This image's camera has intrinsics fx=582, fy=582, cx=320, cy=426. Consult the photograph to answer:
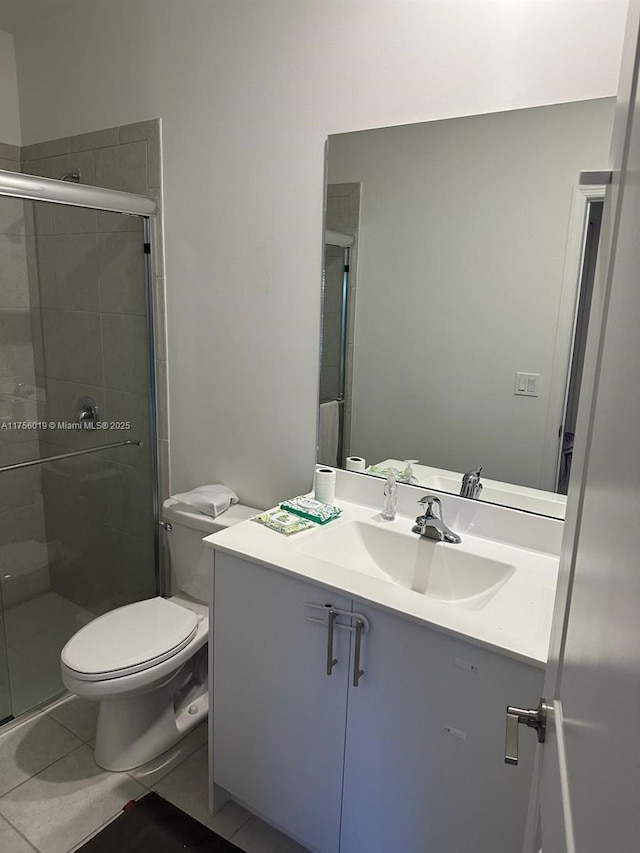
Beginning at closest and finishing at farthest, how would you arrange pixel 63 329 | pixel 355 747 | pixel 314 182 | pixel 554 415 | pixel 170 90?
pixel 355 747, pixel 554 415, pixel 314 182, pixel 170 90, pixel 63 329

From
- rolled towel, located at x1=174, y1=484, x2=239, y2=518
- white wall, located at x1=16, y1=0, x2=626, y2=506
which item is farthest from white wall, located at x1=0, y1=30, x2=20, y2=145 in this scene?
rolled towel, located at x1=174, y1=484, x2=239, y2=518

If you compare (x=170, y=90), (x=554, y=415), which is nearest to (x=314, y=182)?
(x=170, y=90)

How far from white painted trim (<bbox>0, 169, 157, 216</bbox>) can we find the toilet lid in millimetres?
1389

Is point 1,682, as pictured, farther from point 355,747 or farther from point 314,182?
point 314,182

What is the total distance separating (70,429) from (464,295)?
1662mm

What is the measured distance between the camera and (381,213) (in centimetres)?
168

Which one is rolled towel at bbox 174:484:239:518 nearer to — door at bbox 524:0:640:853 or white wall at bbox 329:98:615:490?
white wall at bbox 329:98:615:490

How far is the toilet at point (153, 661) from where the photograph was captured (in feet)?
5.60

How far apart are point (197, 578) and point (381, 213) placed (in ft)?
4.49

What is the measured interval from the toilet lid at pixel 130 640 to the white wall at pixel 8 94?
2.13 metres

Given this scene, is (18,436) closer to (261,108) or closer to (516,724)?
(261,108)

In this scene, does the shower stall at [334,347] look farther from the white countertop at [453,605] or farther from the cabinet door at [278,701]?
the cabinet door at [278,701]

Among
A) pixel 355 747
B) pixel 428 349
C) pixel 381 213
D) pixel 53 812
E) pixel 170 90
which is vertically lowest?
pixel 53 812

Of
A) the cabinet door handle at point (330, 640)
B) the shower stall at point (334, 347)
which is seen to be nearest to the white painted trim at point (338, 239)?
the shower stall at point (334, 347)
